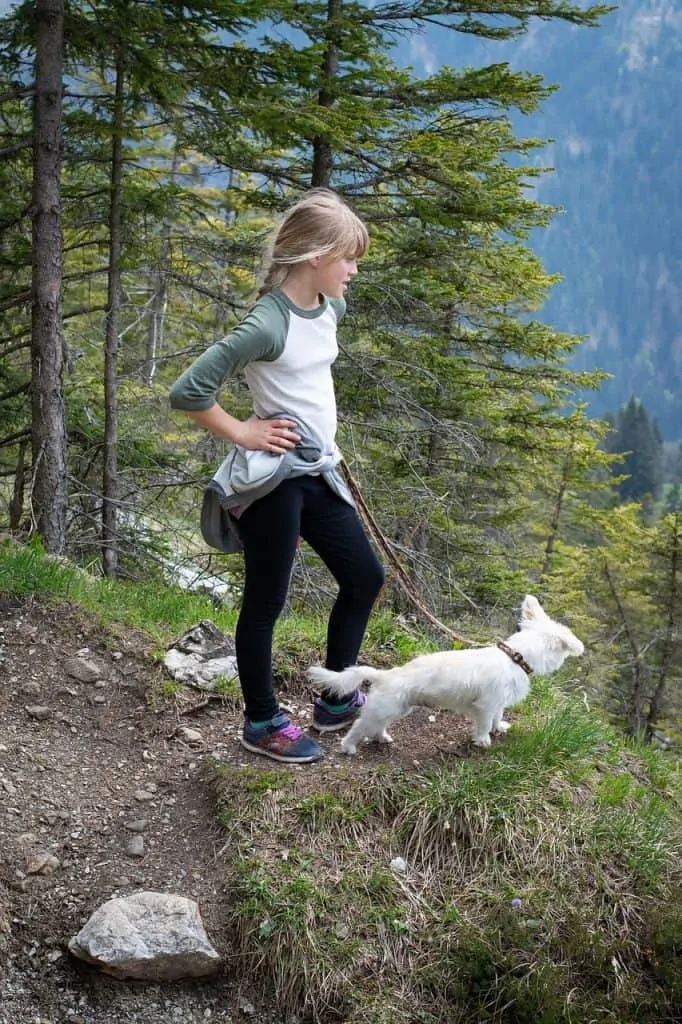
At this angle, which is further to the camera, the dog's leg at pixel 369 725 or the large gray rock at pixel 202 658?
the large gray rock at pixel 202 658

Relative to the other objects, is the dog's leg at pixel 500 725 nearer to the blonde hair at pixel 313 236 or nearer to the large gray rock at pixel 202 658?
the large gray rock at pixel 202 658

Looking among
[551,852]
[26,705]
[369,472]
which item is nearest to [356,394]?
[369,472]

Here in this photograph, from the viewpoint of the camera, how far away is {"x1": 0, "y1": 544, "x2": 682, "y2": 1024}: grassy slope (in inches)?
109

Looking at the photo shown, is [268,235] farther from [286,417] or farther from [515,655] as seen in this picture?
[515,655]

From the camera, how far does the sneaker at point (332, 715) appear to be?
3945mm

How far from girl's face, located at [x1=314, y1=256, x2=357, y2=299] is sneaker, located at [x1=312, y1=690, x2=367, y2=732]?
2.02 metres

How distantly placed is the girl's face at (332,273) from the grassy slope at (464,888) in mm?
2129

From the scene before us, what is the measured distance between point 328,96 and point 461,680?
649 centimetres

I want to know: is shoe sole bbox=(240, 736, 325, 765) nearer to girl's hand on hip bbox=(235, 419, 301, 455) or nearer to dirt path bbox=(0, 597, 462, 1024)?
dirt path bbox=(0, 597, 462, 1024)

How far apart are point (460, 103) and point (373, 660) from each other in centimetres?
587

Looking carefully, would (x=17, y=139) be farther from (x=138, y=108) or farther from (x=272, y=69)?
(x=272, y=69)

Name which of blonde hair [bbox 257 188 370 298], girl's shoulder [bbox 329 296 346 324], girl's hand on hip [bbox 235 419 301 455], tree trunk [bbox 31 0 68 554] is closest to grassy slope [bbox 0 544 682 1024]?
girl's hand on hip [bbox 235 419 301 455]

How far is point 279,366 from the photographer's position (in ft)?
10.2

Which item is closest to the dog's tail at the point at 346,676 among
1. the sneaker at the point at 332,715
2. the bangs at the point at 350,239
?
the sneaker at the point at 332,715
